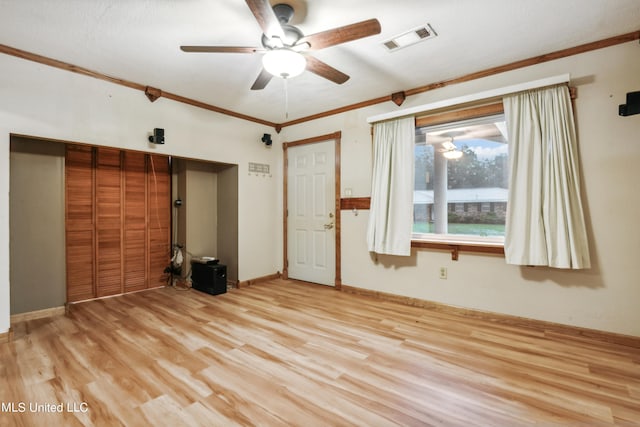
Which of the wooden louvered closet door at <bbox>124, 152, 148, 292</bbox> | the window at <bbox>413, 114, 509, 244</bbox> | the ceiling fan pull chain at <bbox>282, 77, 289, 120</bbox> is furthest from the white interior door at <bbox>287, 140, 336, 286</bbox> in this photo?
the wooden louvered closet door at <bbox>124, 152, 148, 292</bbox>

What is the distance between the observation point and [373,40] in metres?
2.52

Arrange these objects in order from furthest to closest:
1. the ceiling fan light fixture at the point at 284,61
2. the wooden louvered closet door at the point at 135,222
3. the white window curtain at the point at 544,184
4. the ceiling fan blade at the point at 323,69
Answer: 1. the wooden louvered closet door at the point at 135,222
2. the white window curtain at the point at 544,184
3. the ceiling fan blade at the point at 323,69
4. the ceiling fan light fixture at the point at 284,61

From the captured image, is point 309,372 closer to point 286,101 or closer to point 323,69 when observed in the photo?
point 323,69

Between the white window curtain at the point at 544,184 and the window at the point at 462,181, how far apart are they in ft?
0.85

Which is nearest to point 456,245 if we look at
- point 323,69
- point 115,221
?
point 323,69

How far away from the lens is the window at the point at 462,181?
3137 mm

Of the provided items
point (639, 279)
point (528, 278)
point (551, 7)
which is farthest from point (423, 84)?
point (639, 279)

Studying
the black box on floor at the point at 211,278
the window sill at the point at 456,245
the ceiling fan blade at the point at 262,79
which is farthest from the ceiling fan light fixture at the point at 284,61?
the black box on floor at the point at 211,278

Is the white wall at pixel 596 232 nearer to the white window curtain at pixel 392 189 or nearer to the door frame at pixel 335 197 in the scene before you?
the white window curtain at pixel 392 189

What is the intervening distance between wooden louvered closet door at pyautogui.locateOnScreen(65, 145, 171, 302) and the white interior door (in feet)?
6.33

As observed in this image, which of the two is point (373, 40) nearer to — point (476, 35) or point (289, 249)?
point (476, 35)

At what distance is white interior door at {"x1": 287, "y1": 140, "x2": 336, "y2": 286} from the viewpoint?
434 centimetres

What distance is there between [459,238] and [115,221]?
4434mm

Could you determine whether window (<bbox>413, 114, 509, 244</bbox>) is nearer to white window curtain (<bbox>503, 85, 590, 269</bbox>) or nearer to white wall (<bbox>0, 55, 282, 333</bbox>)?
white window curtain (<bbox>503, 85, 590, 269</bbox>)
